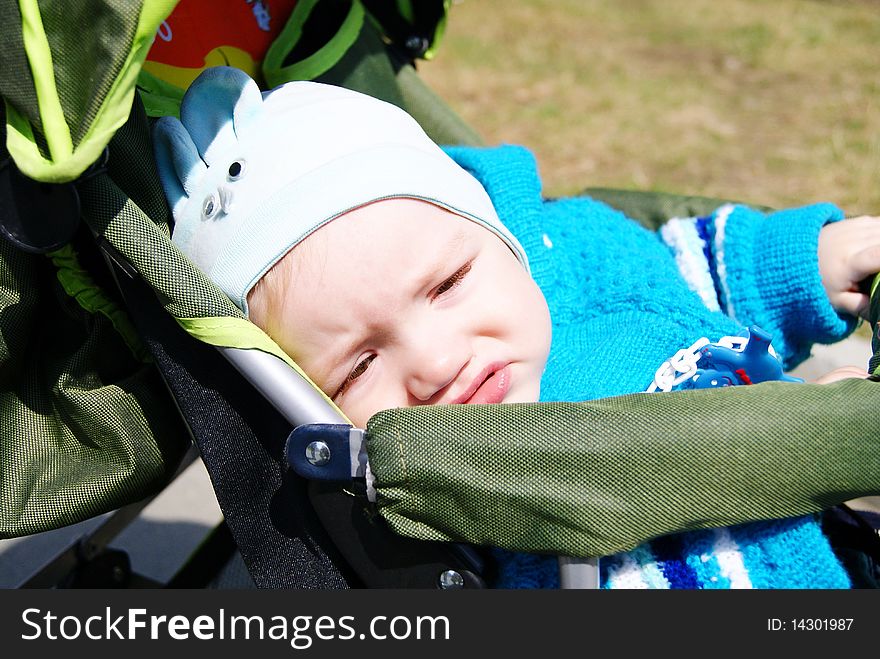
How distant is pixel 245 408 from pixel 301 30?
840mm

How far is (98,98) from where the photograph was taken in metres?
0.96

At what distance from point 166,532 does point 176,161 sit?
1176mm

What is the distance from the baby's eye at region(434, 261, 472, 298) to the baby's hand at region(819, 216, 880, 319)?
0.60 meters

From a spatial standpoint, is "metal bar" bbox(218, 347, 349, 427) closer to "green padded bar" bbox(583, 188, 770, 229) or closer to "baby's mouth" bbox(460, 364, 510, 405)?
"baby's mouth" bbox(460, 364, 510, 405)

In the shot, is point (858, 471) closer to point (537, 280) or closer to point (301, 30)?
point (537, 280)

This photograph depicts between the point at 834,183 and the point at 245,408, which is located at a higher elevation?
the point at 245,408

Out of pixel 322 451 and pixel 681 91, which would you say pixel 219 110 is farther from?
pixel 681 91

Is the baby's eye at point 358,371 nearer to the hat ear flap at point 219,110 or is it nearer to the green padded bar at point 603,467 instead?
the green padded bar at point 603,467

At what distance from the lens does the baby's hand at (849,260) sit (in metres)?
1.41

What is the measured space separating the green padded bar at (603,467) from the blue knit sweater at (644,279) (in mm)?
310

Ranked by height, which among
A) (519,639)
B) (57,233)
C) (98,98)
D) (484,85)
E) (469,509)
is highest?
(98,98)

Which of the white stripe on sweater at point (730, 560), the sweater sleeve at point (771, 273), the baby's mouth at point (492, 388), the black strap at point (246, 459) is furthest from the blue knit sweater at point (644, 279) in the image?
the black strap at point (246, 459)

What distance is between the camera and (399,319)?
1146 mm

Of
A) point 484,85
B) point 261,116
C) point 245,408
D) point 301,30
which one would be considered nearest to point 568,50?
point 484,85
